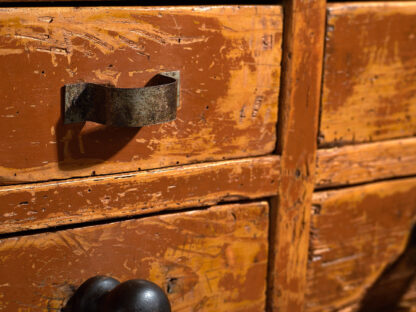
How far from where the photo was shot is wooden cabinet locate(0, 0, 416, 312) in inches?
20.9

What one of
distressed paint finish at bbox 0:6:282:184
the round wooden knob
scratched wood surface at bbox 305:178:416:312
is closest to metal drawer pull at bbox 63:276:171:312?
the round wooden knob

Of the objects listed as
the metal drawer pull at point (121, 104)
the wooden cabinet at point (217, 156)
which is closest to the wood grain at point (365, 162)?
the wooden cabinet at point (217, 156)

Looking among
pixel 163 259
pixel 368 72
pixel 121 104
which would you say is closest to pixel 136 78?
pixel 121 104

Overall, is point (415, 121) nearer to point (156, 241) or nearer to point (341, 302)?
point (341, 302)

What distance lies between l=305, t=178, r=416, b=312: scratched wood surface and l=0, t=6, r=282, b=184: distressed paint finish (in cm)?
16

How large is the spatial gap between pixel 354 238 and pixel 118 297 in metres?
0.40

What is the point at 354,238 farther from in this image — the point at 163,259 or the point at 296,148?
the point at 163,259

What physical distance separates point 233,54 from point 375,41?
0.22 metres

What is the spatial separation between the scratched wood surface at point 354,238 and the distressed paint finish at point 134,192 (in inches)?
4.7

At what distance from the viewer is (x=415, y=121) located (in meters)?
0.76

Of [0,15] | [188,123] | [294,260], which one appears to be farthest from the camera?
[294,260]

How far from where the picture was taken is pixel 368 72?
70 centimetres

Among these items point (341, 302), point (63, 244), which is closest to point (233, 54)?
point (63, 244)

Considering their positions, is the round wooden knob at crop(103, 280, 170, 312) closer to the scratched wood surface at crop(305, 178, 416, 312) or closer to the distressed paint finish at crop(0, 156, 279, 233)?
the distressed paint finish at crop(0, 156, 279, 233)
